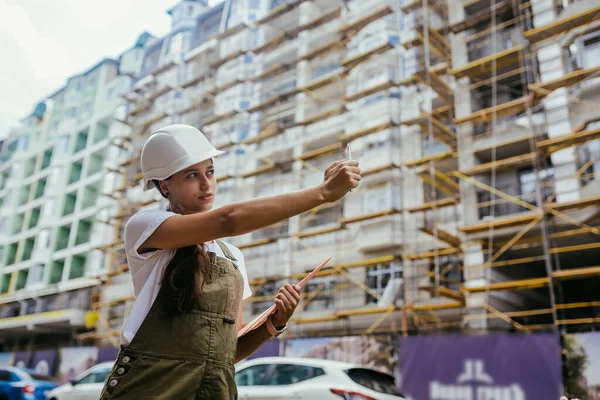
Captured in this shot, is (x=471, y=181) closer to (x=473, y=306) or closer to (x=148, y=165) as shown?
(x=473, y=306)

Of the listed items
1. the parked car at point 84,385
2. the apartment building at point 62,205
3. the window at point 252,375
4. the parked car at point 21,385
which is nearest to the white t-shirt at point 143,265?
the window at point 252,375

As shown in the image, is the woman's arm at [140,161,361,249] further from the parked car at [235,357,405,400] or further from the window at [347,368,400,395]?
the window at [347,368,400,395]

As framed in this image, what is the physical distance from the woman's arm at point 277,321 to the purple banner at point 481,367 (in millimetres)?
6740

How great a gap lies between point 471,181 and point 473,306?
2.62 metres

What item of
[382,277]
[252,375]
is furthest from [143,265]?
[382,277]

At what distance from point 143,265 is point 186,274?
0.43 ft

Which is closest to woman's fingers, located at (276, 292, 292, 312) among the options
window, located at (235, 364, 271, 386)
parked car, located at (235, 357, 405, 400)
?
parked car, located at (235, 357, 405, 400)

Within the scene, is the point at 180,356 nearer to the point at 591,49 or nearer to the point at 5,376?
the point at 5,376

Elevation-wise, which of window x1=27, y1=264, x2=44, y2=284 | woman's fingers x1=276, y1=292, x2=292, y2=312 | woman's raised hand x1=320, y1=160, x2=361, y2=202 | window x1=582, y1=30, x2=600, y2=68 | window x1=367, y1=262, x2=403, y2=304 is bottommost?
woman's fingers x1=276, y1=292, x2=292, y2=312

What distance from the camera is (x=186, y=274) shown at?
1409 millimetres

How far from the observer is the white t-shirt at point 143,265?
140 cm

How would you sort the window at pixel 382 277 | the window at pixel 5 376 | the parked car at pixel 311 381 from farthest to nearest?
1. the window at pixel 382 277
2. the window at pixel 5 376
3. the parked car at pixel 311 381

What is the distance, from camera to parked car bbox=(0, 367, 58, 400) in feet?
32.2

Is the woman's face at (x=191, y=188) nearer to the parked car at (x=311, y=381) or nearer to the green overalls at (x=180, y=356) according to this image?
the green overalls at (x=180, y=356)
